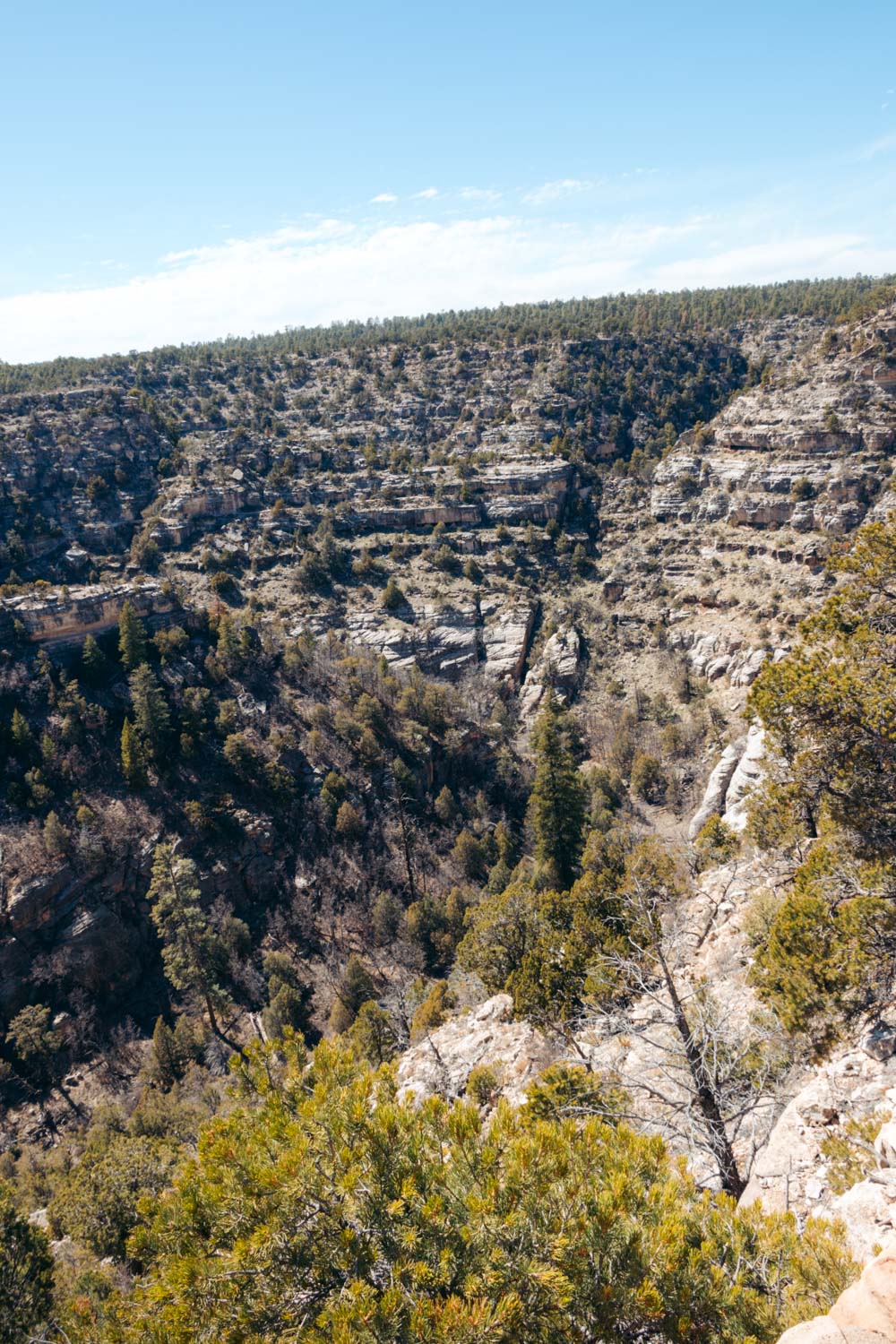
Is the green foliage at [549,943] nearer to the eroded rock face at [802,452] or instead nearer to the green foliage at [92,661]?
the green foliage at [92,661]

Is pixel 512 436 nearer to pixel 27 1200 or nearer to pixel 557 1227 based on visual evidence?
pixel 27 1200

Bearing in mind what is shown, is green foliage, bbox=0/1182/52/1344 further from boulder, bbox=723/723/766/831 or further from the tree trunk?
boulder, bbox=723/723/766/831

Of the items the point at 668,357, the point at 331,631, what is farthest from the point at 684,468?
the point at 331,631

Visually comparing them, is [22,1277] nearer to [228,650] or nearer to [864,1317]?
[864,1317]

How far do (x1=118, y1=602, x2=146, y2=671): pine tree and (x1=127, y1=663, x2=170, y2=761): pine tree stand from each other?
2753 mm

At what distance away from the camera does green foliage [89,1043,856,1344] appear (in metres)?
5.45

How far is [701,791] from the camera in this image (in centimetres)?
4378

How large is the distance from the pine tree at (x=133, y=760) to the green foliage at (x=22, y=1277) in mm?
29285

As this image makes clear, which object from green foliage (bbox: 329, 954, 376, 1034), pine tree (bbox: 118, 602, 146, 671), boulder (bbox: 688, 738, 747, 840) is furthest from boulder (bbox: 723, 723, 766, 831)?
pine tree (bbox: 118, 602, 146, 671)

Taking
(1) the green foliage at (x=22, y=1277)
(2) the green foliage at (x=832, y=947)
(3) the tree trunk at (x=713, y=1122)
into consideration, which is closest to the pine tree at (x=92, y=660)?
(1) the green foliage at (x=22, y=1277)

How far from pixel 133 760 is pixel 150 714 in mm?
3299

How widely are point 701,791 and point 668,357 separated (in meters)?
68.5

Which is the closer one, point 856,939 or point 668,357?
point 856,939

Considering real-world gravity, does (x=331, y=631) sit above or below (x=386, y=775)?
above
